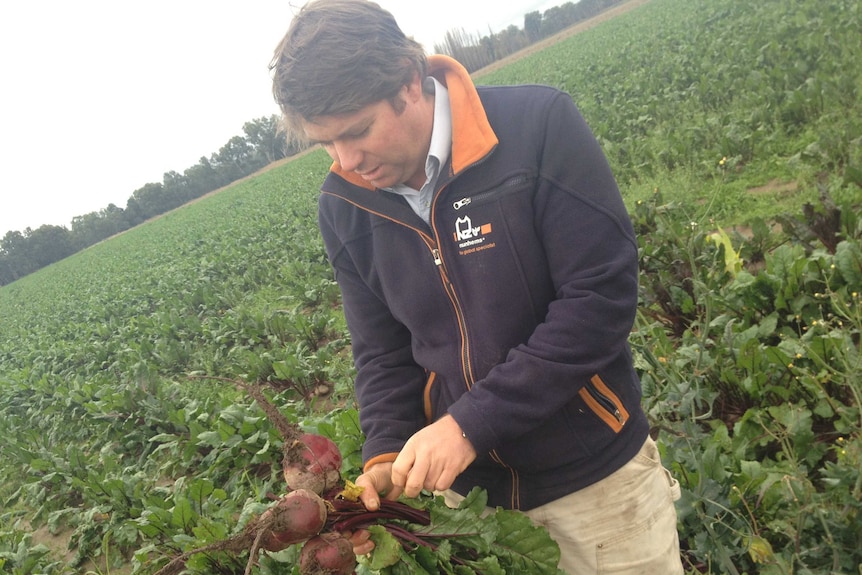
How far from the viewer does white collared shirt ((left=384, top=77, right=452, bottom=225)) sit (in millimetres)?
1459

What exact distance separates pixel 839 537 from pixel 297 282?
7.28m

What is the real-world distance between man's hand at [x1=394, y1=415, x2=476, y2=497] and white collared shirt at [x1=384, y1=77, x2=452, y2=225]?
56 cm

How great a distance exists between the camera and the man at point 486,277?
52.7 inches

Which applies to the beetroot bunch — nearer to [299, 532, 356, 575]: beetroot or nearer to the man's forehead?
[299, 532, 356, 575]: beetroot

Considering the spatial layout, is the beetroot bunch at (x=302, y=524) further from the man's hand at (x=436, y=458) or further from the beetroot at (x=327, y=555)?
the man's hand at (x=436, y=458)

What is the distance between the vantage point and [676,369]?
7.93 feet

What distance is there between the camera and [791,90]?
22.9 ft

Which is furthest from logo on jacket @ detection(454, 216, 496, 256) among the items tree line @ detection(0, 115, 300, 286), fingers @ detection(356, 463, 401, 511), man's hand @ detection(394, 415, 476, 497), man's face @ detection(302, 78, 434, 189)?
tree line @ detection(0, 115, 300, 286)

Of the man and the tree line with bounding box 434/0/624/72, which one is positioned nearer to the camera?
the man

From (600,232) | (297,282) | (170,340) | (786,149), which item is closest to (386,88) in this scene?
(600,232)

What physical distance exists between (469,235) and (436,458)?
0.57 meters

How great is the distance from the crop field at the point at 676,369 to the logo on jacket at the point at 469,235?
71cm

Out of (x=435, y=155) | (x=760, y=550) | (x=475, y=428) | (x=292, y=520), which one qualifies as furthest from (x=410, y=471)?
(x=760, y=550)

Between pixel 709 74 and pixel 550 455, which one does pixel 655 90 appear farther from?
pixel 550 455
